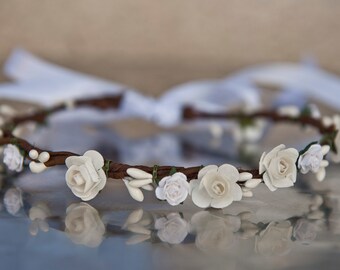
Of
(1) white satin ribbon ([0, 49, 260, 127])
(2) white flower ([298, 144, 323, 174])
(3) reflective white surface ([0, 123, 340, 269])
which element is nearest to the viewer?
(3) reflective white surface ([0, 123, 340, 269])

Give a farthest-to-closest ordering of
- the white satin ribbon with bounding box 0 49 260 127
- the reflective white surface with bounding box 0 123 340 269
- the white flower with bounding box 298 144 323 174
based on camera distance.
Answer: the white satin ribbon with bounding box 0 49 260 127
the white flower with bounding box 298 144 323 174
the reflective white surface with bounding box 0 123 340 269

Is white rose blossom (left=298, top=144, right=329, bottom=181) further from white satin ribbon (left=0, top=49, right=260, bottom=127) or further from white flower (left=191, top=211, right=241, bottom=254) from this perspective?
white satin ribbon (left=0, top=49, right=260, bottom=127)

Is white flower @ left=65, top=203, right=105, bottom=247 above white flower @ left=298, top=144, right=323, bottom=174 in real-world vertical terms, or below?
below

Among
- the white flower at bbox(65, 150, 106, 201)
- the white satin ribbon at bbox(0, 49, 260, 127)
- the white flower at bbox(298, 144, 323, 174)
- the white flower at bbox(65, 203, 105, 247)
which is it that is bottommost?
the white flower at bbox(65, 203, 105, 247)

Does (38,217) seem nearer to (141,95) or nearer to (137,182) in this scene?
(137,182)

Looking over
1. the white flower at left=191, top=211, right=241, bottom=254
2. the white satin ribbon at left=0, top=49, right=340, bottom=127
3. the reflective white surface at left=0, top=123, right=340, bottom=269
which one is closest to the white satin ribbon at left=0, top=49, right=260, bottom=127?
the white satin ribbon at left=0, top=49, right=340, bottom=127

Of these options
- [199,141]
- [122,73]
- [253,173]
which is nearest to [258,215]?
[253,173]

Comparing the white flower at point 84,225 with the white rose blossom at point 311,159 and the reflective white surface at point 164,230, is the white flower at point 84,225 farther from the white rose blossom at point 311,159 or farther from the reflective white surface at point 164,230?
the white rose blossom at point 311,159
